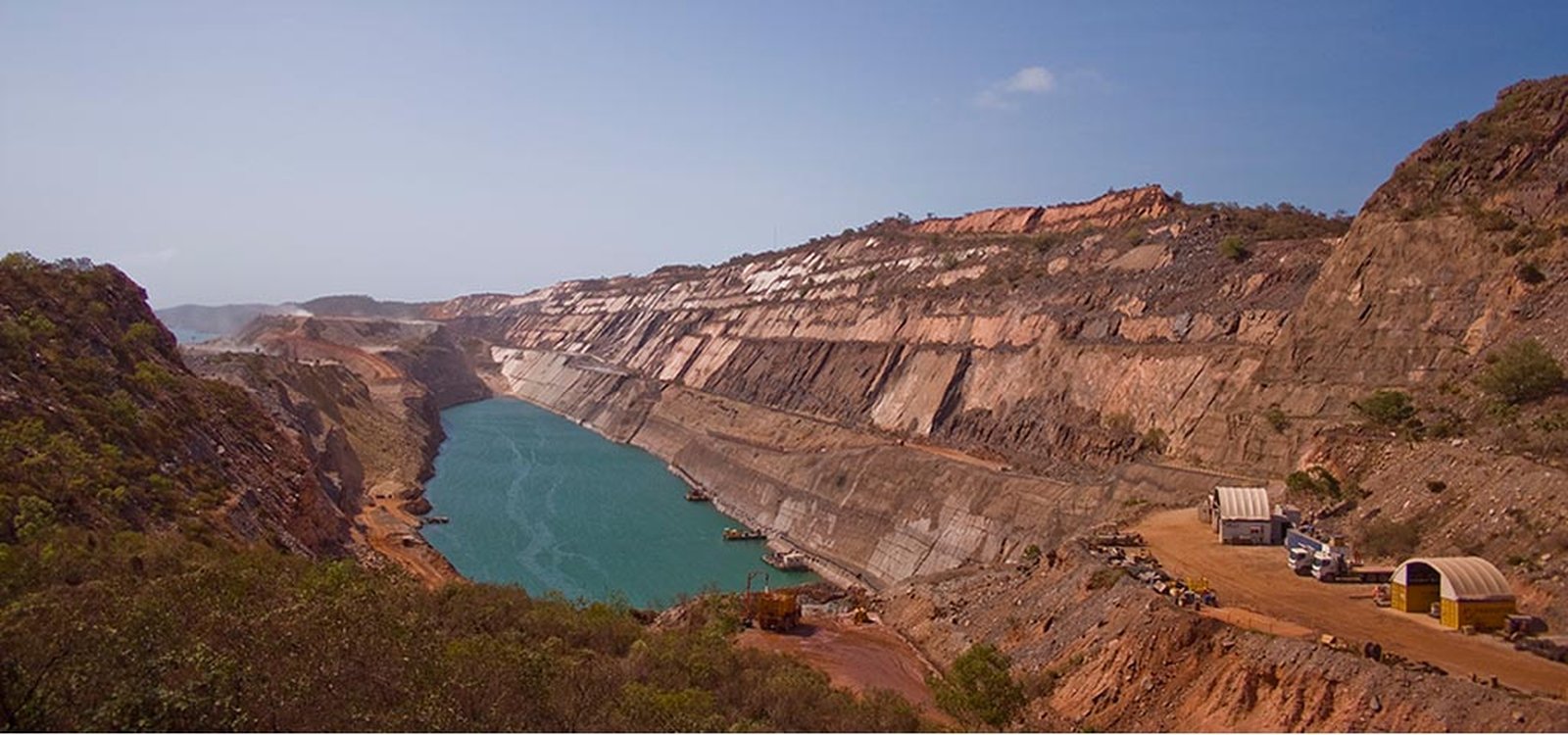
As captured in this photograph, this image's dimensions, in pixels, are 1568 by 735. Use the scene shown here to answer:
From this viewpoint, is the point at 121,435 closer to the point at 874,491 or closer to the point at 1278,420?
the point at 874,491

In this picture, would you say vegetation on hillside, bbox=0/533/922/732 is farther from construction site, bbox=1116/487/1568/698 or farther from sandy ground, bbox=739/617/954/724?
construction site, bbox=1116/487/1568/698

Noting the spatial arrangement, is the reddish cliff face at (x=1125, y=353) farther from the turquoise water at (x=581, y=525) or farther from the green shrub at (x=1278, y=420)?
the turquoise water at (x=581, y=525)

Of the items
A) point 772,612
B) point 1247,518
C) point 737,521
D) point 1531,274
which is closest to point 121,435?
point 772,612

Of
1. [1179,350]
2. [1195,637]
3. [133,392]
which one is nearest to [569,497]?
[133,392]

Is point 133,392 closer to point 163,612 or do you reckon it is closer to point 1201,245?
point 163,612

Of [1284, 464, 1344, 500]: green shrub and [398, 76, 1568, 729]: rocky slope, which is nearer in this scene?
[398, 76, 1568, 729]: rocky slope

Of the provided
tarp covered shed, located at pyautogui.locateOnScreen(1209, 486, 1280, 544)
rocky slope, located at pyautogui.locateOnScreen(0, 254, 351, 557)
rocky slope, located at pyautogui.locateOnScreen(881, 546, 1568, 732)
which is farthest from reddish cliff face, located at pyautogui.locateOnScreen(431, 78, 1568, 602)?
rocky slope, located at pyautogui.locateOnScreen(0, 254, 351, 557)

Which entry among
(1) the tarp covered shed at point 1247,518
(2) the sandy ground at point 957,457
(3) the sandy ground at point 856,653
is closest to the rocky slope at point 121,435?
(3) the sandy ground at point 856,653
